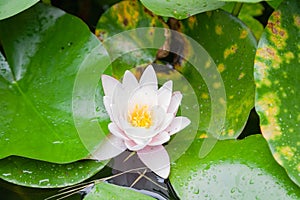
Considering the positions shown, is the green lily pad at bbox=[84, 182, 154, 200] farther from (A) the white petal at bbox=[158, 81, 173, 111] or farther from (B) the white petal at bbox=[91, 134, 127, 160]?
(A) the white petal at bbox=[158, 81, 173, 111]

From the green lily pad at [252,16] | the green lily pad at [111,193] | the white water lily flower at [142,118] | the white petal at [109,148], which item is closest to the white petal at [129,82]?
the white water lily flower at [142,118]

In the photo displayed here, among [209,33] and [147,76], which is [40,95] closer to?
[147,76]

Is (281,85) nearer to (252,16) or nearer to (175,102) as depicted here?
(175,102)

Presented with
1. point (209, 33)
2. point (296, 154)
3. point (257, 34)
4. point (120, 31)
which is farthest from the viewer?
point (257, 34)

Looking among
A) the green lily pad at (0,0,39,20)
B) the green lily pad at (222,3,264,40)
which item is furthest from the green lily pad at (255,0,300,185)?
the green lily pad at (0,0,39,20)

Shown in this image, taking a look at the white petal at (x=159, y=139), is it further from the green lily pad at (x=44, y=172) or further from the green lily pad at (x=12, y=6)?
the green lily pad at (x=12, y=6)

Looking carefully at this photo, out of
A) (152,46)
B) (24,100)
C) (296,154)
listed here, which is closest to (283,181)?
(296,154)
